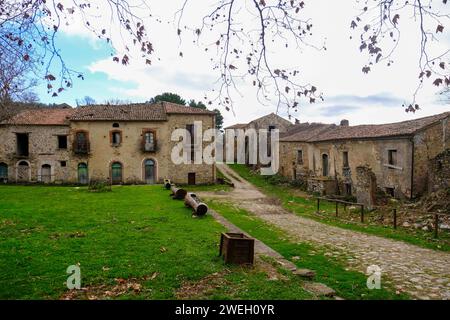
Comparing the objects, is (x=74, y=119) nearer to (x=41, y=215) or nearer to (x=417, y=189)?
(x=41, y=215)

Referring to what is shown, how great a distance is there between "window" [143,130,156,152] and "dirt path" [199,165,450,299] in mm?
19723

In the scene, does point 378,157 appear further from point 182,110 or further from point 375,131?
point 182,110

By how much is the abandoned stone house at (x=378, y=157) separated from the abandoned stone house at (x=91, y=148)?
11.3m

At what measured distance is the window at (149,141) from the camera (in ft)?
104

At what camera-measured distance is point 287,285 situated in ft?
19.2

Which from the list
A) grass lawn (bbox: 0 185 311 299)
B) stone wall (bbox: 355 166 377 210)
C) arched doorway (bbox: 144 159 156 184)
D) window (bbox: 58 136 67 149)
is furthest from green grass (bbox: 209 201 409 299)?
window (bbox: 58 136 67 149)

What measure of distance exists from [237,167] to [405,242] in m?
37.0

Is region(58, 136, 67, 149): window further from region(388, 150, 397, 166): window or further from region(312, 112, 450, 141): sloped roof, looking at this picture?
region(388, 150, 397, 166): window

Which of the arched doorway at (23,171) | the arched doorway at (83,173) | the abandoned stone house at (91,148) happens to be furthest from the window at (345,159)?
the arched doorway at (23,171)

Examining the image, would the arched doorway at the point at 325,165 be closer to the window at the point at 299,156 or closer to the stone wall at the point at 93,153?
the window at the point at 299,156

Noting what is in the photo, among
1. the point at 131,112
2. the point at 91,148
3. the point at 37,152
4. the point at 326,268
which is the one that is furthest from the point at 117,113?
the point at 326,268

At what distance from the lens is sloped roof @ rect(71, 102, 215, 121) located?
31.5 meters

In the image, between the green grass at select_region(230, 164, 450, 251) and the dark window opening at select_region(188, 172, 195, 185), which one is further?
the dark window opening at select_region(188, 172, 195, 185)

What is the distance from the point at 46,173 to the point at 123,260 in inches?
1102
